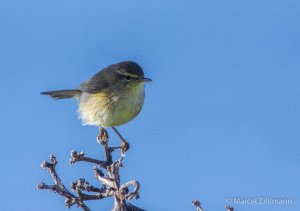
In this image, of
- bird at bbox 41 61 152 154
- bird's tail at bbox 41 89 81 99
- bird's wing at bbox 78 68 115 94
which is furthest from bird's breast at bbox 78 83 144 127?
bird's tail at bbox 41 89 81 99

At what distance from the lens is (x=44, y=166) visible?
231 cm

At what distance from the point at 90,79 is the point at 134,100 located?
125 cm

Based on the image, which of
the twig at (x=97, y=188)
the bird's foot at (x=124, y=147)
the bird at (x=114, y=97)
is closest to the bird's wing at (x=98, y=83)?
the bird at (x=114, y=97)

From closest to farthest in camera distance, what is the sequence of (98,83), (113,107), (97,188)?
(97,188) → (113,107) → (98,83)

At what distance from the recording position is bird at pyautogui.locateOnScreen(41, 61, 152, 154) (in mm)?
7070

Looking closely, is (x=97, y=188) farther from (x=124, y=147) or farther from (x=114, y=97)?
(x=114, y=97)

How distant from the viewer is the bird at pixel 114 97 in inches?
278

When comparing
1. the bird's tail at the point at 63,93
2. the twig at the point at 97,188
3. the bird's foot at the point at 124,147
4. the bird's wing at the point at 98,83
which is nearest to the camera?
the twig at the point at 97,188

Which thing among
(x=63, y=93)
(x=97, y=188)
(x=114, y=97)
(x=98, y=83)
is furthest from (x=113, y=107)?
(x=97, y=188)

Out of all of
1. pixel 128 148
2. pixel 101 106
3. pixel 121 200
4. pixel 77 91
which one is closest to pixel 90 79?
pixel 77 91

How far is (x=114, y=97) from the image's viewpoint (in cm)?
737

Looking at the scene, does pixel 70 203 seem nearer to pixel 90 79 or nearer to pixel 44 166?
pixel 44 166

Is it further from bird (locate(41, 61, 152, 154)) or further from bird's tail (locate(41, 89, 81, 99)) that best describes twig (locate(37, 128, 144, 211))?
bird's tail (locate(41, 89, 81, 99))

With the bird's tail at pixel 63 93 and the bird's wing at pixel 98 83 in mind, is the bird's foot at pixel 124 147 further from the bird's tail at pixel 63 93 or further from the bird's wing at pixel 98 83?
the bird's tail at pixel 63 93
